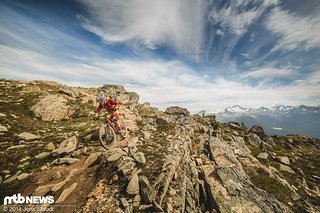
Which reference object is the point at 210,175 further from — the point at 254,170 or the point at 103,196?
the point at 254,170

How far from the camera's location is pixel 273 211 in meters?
10.9

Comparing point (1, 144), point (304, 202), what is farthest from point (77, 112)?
point (304, 202)

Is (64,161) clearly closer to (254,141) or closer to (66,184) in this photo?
(66,184)

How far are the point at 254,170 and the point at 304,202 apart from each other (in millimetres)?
5892

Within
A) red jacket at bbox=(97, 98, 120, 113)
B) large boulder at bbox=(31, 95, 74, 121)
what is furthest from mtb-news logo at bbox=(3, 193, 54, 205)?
large boulder at bbox=(31, 95, 74, 121)

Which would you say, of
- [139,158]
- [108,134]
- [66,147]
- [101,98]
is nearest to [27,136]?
[66,147]

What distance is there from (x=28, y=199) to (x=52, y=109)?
1557 centimetres

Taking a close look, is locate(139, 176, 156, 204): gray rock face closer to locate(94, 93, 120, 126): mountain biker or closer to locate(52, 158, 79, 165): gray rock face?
locate(52, 158, 79, 165): gray rock face

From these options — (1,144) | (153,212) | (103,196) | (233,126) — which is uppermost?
(1,144)

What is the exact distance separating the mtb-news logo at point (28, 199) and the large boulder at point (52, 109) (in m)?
13.6

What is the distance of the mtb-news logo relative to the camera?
7.73m

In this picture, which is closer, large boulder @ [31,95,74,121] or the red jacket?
the red jacket

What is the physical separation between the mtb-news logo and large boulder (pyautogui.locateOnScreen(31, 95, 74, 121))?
13.6 metres

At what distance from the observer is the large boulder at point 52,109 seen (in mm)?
19211
